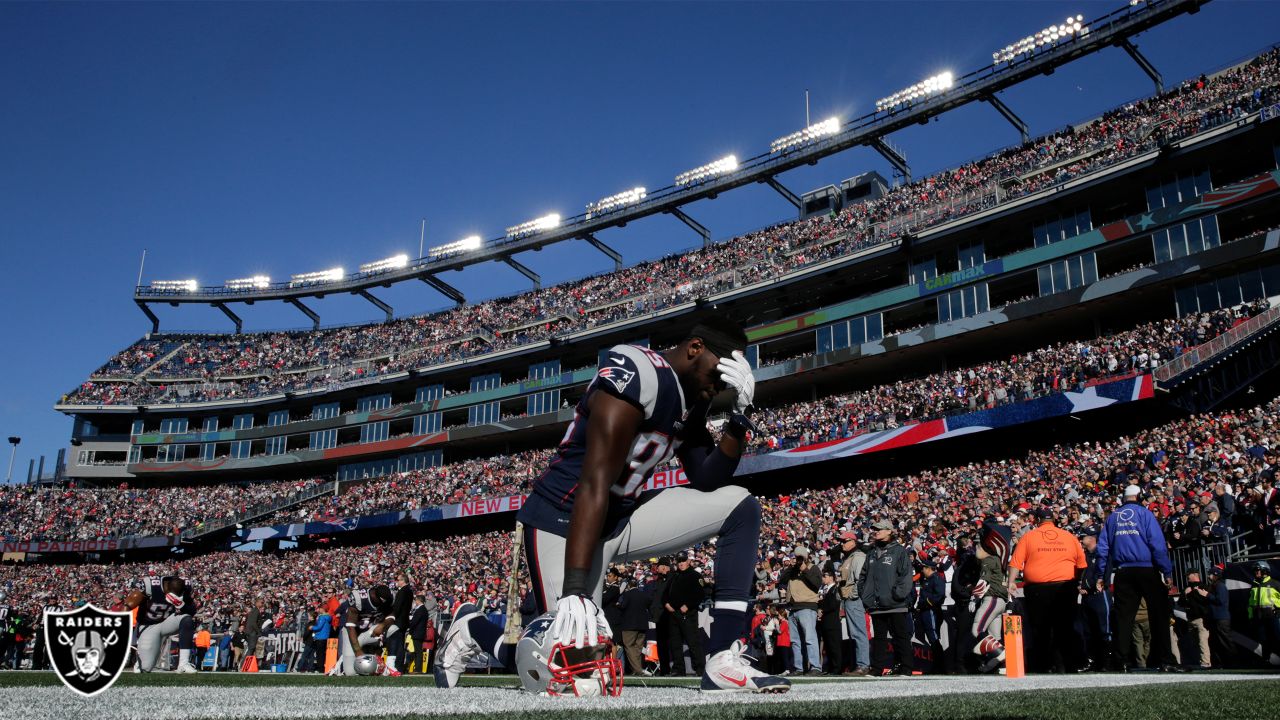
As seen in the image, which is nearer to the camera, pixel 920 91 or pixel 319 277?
pixel 920 91

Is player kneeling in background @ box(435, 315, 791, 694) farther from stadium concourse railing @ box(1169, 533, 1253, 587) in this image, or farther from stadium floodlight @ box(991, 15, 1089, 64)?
stadium floodlight @ box(991, 15, 1089, 64)

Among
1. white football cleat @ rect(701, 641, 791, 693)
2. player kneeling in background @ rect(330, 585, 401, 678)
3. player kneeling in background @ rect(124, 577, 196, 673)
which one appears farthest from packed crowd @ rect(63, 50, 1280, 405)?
white football cleat @ rect(701, 641, 791, 693)

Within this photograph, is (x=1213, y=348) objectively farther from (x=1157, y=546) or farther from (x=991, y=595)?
(x=1157, y=546)

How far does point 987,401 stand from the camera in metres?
31.2

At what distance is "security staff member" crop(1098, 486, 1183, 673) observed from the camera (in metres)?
8.59

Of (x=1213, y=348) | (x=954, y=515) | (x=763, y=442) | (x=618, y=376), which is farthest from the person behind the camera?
(x=763, y=442)

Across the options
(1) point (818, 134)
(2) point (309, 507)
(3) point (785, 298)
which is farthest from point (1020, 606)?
(2) point (309, 507)

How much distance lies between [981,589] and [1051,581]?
0.94 meters

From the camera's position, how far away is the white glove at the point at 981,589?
10.0 metres

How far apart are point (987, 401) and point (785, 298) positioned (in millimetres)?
14653

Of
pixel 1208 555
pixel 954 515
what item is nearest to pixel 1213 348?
pixel 954 515

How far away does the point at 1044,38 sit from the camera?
141 feet

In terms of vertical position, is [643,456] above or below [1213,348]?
below

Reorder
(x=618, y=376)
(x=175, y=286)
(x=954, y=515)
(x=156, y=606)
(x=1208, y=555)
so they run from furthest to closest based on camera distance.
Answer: (x=175, y=286)
(x=954, y=515)
(x=1208, y=555)
(x=156, y=606)
(x=618, y=376)
